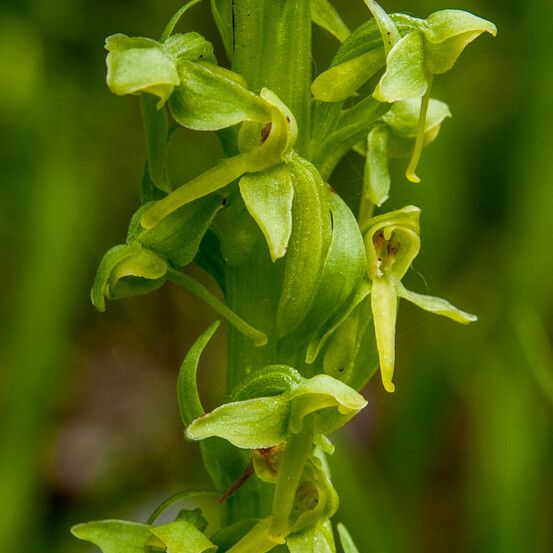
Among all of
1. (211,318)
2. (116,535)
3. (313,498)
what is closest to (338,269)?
(313,498)

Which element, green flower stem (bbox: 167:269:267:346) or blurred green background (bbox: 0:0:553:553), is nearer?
green flower stem (bbox: 167:269:267:346)

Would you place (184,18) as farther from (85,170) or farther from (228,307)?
(228,307)

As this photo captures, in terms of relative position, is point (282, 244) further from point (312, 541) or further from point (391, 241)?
point (312, 541)

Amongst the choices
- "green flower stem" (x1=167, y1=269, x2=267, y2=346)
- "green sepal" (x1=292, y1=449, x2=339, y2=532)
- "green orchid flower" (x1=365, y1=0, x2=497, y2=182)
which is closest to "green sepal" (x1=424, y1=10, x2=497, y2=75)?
"green orchid flower" (x1=365, y1=0, x2=497, y2=182)

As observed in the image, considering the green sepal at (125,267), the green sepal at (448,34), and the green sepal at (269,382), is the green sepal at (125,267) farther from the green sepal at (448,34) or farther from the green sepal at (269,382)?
the green sepal at (448,34)

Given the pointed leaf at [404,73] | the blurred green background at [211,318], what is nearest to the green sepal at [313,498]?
the pointed leaf at [404,73]

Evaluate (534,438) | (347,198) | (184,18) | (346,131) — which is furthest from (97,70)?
(346,131)

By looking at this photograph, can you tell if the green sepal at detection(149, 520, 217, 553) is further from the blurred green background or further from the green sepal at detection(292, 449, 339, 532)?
A: the blurred green background
